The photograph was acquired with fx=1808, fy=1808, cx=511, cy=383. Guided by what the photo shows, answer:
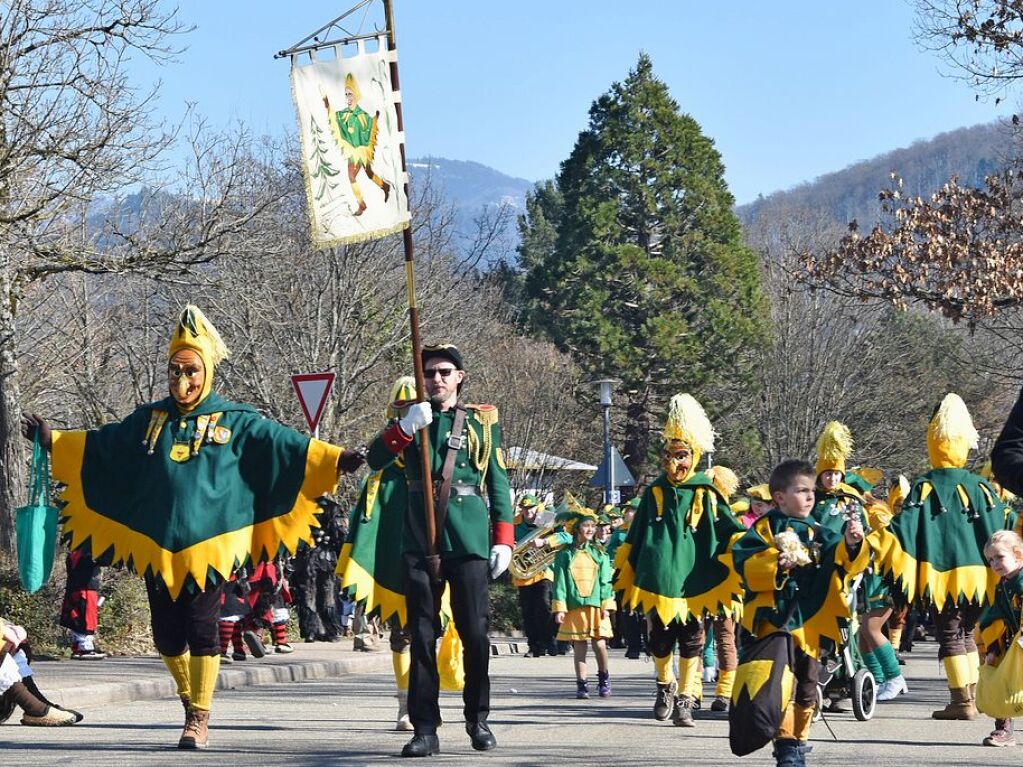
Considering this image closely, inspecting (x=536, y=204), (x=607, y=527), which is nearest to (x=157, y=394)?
(x=607, y=527)

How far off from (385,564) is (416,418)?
6.87ft

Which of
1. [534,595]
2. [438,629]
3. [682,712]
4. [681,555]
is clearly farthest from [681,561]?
[534,595]

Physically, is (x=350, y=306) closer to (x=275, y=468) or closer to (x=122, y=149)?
(x=122, y=149)

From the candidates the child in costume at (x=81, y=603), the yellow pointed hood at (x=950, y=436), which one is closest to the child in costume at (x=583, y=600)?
the yellow pointed hood at (x=950, y=436)

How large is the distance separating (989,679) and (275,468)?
3813 millimetres

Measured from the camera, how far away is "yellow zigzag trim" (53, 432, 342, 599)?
9430 mm

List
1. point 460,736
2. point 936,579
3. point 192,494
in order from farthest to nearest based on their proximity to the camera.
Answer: point 936,579 → point 460,736 → point 192,494

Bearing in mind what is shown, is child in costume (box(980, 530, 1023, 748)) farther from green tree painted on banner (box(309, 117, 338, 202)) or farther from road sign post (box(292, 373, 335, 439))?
road sign post (box(292, 373, 335, 439))

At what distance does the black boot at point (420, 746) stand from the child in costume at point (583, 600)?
4.61 meters

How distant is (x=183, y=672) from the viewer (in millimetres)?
9531

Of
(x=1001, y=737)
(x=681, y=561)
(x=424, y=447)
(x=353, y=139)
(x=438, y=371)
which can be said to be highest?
(x=353, y=139)

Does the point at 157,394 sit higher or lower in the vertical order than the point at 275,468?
higher

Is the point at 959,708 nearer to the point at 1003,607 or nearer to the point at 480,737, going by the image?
the point at 1003,607

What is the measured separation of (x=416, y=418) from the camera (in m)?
8.85
